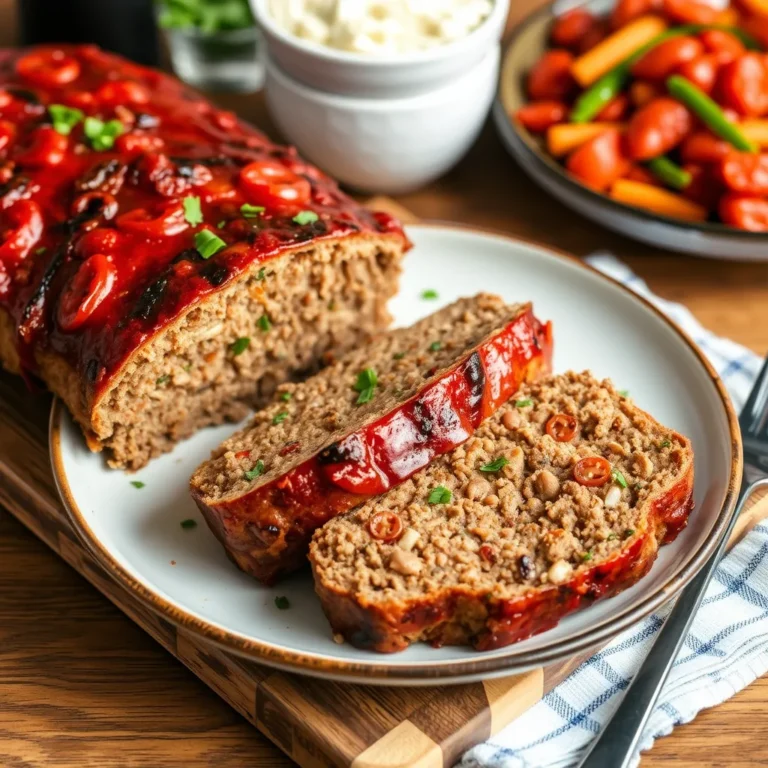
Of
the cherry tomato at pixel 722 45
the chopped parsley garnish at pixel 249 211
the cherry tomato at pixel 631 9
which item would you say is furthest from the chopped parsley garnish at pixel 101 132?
the cherry tomato at pixel 722 45

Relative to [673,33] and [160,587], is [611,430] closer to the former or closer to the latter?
[160,587]

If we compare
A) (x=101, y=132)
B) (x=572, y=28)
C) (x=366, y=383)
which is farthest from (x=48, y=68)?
(x=572, y=28)

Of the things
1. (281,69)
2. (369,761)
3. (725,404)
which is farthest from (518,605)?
(281,69)

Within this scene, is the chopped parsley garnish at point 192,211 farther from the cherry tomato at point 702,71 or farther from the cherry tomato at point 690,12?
the cherry tomato at point 690,12

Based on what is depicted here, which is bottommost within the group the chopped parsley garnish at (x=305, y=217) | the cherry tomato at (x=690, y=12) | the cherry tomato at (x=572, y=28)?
the cherry tomato at (x=572, y=28)

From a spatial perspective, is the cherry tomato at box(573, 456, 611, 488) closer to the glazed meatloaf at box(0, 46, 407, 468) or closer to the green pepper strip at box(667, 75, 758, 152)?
the glazed meatloaf at box(0, 46, 407, 468)

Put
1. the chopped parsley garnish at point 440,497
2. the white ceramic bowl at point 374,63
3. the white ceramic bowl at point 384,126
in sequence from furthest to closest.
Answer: the white ceramic bowl at point 384,126, the white ceramic bowl at point 374,63, the chopped parsley garnish at point 440,497
